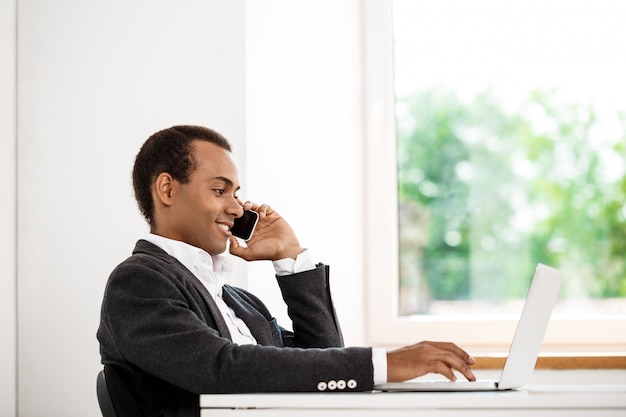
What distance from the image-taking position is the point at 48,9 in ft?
8.10

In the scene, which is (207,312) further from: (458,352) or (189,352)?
(458,352)

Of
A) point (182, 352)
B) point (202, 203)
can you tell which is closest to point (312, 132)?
point (202, 203)

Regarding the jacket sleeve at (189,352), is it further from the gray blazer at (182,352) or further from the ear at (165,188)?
the ear at (165,188)

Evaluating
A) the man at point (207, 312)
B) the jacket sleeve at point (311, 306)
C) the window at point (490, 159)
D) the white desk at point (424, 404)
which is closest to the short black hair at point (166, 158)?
the man at point (207, 312)

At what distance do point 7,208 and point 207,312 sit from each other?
106 centimetres

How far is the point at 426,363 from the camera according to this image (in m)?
1.35

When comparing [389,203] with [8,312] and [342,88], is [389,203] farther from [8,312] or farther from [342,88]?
[8,312]

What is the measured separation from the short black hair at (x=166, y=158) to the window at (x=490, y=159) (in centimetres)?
117

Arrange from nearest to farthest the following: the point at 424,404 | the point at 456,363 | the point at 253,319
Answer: the point at 424,404 → the point at 456,363 → the point at 253,319

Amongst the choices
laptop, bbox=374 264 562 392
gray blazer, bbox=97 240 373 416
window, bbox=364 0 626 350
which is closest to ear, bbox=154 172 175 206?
gray blazer, bbox=97 240 373 416

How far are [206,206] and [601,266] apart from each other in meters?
1.71

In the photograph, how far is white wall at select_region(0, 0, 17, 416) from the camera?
2.38 meters

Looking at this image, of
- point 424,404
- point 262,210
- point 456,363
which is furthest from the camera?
point 262,210

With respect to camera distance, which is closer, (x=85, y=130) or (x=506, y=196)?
(x=85, y=130)
